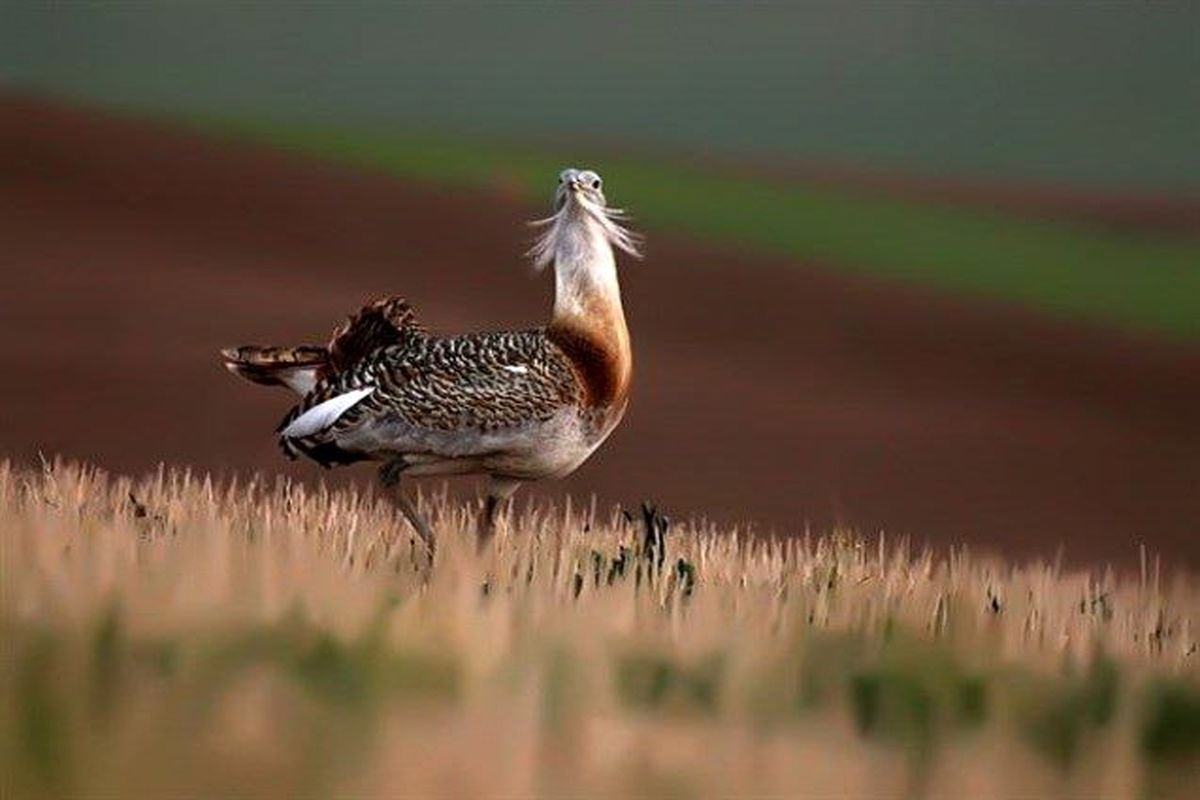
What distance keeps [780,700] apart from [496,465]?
7.48ft

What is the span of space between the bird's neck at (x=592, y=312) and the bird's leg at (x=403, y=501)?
643 millimetres

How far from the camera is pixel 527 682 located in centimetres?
506

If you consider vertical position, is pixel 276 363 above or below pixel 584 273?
below

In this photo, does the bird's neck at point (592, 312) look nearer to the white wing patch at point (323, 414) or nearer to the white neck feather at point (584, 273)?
the white neck feather at point (584, 273)

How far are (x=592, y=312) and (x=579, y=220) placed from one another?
29cm

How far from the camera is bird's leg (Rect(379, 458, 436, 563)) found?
769cm

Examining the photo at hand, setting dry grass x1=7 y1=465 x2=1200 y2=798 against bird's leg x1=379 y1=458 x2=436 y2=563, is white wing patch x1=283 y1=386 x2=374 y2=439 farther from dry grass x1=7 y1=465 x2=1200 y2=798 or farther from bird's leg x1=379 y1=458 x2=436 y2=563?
dry grass x1=7 y1=465 x2=1200 y2=798

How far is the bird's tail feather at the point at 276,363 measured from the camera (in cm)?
807

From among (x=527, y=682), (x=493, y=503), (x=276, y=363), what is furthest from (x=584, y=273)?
(x=527, y=682)

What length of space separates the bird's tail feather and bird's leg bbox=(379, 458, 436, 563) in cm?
52

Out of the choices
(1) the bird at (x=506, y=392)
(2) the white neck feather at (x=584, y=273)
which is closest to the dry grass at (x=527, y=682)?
(1) the bird at (x=506, y=392)

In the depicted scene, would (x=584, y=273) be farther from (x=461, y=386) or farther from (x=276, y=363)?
(x=276, y=363)

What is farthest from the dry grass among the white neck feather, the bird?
the white neck feather

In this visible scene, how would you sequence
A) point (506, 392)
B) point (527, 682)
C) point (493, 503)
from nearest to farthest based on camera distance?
point (527, 682) < point (506, 392) < point (493, 503)
